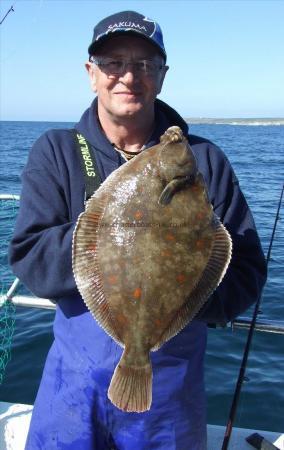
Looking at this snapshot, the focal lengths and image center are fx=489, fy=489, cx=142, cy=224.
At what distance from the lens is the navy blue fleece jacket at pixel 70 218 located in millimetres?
2564

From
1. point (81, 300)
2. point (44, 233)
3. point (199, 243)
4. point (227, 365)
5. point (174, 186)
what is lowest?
point (227, 365)

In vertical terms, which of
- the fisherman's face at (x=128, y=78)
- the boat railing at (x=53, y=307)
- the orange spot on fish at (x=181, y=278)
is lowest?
the boat railing at (x=53, y=307)

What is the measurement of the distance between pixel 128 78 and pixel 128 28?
0.90ft

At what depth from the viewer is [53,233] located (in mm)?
2557

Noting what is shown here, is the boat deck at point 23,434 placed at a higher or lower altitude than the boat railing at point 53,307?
lower

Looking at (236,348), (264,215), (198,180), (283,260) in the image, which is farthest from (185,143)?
(264,215)

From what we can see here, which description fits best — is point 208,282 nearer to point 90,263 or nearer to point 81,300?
point 90,263

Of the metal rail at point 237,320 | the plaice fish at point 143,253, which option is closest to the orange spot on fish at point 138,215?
the plaice fish at point 143,253

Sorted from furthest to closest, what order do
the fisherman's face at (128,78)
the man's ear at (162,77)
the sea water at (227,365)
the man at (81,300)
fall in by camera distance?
the sea water at (227,365) < the man's ear at (162,77) < the fisherman's face at (128,78) < the man at (81,300)

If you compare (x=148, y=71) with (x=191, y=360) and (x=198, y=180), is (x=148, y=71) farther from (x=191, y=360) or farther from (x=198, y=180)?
(x=191, y=360)

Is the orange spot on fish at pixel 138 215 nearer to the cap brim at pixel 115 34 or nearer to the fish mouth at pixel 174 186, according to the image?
the fish mouth at pixel 174 186

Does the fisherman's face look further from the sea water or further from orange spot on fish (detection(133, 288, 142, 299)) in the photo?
the sea water

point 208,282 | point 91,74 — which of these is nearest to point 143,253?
point 208,282

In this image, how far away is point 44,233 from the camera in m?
2.60
